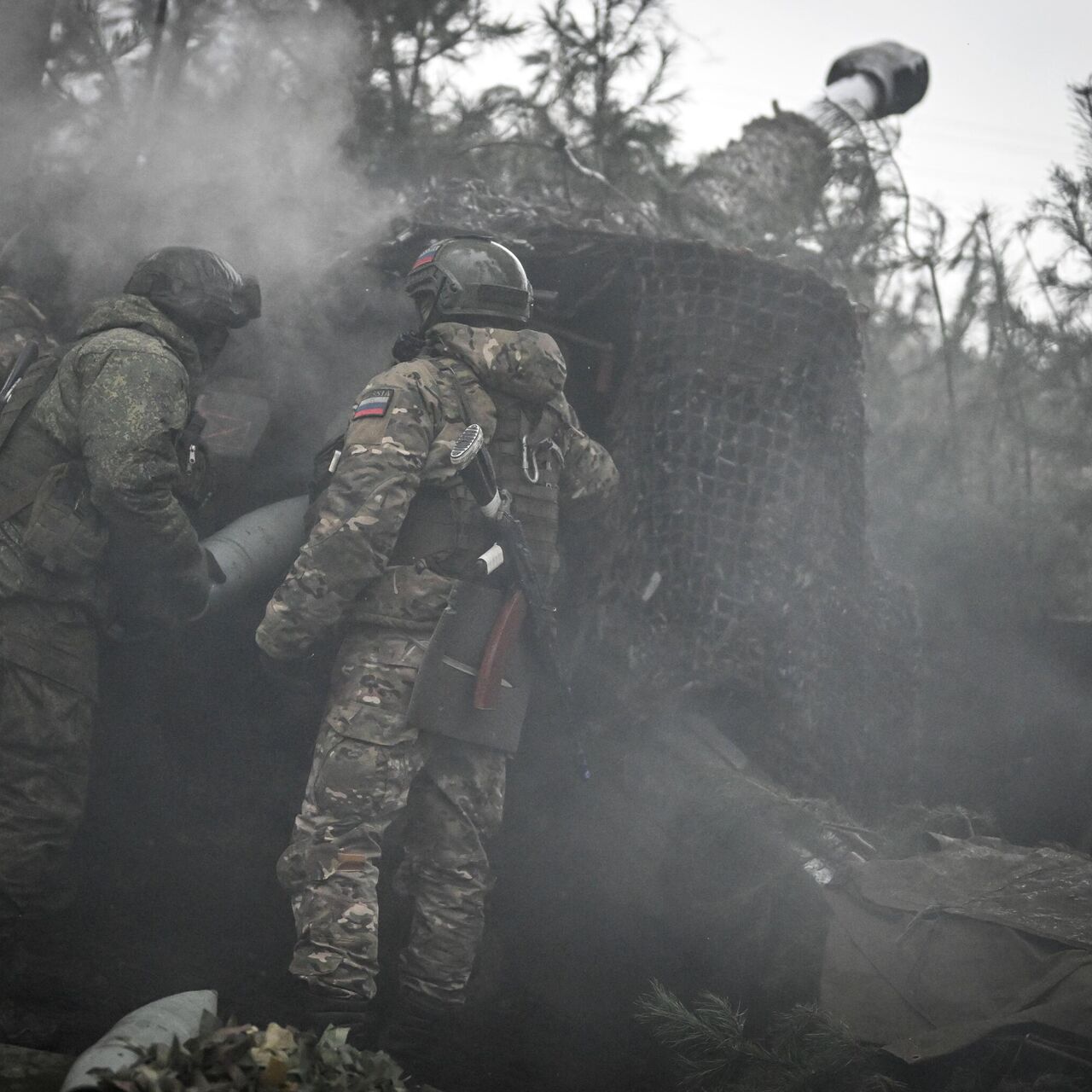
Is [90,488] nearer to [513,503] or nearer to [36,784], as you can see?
[36,784]

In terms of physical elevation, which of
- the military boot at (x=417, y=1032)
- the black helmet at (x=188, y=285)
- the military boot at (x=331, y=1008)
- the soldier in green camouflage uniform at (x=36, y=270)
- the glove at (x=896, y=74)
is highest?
the glove at (x=896, y=74)

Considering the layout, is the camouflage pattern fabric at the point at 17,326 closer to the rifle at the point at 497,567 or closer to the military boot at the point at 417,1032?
the rifle at the point at 497,567

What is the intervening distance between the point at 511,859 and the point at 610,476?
5.54 ft

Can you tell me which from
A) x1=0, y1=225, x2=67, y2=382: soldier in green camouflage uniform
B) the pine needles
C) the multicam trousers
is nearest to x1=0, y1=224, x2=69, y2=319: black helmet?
x1=0, y1=225, x2=67, y2=382: soldier in green camouflage uniform

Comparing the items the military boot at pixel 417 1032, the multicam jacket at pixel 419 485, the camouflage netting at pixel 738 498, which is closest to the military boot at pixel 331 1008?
the military boot at pixel 417 1032

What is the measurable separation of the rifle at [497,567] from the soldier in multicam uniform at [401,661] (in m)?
0.06

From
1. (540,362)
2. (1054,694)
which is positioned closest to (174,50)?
(540,362)

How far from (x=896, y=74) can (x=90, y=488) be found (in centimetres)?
687

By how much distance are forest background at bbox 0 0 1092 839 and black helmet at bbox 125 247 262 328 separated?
142cm

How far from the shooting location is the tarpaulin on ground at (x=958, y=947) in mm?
3152

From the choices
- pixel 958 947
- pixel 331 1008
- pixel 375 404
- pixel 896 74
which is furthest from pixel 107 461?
pixel 896 74

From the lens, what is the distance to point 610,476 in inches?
172

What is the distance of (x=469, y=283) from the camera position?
13.0 ft

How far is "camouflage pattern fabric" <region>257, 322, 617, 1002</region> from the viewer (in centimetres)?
341
